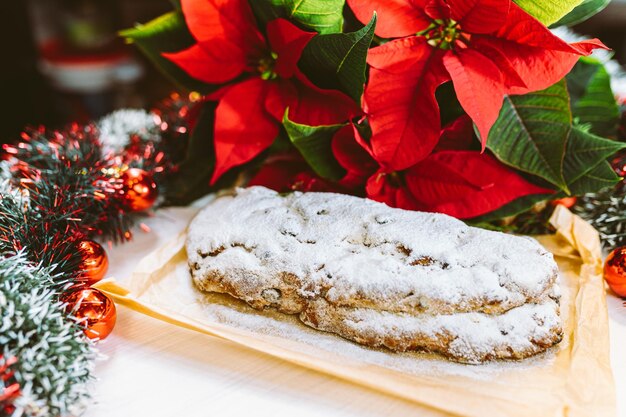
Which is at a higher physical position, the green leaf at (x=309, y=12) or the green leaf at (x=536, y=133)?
the green leaf at (x=309, y=12)

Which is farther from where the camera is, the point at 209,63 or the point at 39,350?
the point at 209,63

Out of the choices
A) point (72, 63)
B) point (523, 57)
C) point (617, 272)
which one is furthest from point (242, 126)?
point (72, 63)

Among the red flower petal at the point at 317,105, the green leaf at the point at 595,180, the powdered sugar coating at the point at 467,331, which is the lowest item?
the powdered sugar coating at the point at 467,331

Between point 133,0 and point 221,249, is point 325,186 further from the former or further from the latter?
point 133,0

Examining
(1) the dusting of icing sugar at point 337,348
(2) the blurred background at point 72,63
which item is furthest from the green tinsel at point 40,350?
(2) the blurred background at point 72,63

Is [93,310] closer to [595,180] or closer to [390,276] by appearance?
[390,276]

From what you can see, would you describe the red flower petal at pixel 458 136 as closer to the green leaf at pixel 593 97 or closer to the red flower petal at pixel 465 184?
the red flower petal at pixel 465 184

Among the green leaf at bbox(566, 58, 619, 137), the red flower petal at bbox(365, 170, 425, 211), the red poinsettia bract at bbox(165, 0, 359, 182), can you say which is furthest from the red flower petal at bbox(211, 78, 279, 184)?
the green leaf at bbox(566, 58, 619, 137)
